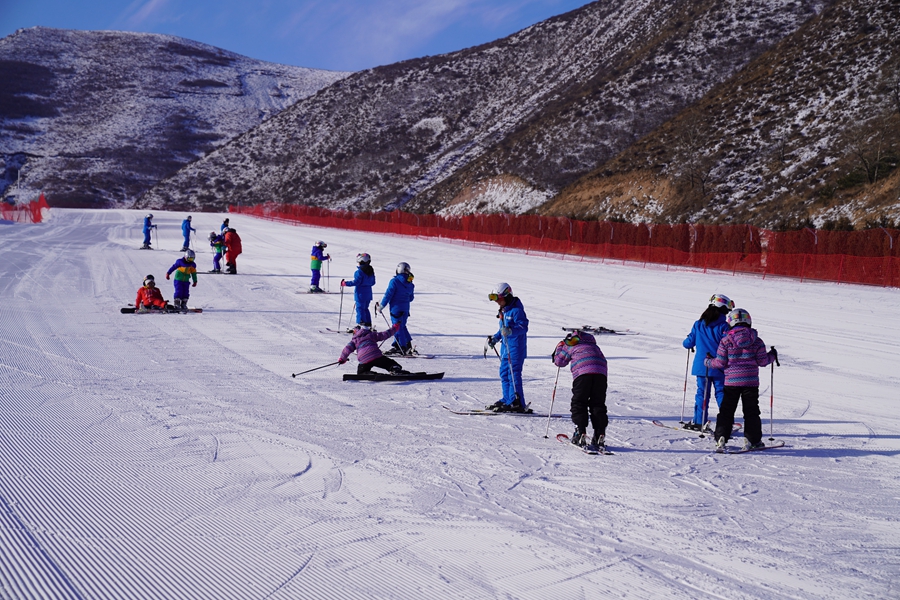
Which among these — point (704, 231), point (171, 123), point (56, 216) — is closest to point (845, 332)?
point (704, 231)

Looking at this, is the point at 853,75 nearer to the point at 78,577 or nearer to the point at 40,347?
the point at 40,347

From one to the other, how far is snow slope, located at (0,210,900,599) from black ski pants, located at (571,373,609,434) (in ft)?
1.18

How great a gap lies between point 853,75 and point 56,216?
53.5 meters

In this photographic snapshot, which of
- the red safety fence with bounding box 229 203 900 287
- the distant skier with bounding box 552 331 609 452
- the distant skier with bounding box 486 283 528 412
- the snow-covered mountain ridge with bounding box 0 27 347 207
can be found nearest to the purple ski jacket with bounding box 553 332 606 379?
the distant skier with bounding box 552 331 609 452

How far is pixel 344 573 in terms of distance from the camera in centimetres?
483

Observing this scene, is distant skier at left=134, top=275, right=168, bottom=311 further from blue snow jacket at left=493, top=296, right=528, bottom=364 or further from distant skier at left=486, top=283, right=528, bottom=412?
blue snow jacket at left=493, top=296, right=528, bottom=364

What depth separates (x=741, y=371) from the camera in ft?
26.2

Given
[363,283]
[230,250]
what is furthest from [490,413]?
[230,250]

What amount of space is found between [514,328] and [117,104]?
12987 centimetres

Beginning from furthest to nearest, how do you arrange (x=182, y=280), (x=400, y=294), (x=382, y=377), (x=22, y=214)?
1. (x=22, y=214)
2. (x=182, y=280)
3. (x=400, y=294)
4. (x=382, y=377)

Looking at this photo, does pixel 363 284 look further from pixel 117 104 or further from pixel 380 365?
pixel 117 104

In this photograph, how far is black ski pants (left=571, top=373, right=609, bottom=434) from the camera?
7.82 m

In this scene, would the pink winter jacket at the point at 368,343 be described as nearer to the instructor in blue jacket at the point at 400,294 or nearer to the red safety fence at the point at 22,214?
the instructor in blue jacket at the point at 400,294

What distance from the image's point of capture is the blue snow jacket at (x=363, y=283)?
47.3ft
